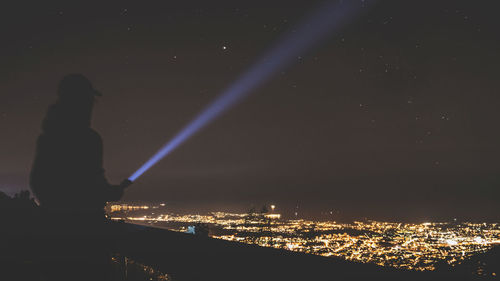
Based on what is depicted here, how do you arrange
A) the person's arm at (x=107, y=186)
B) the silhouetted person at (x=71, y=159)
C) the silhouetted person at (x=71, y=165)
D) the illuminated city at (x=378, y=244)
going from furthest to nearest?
the illuminated city at (x=378, y=244), the person's arm at (x=107, y=186), the silhouetted person at (x=71, y=159), the silhouetted person at (x=71, y=165)

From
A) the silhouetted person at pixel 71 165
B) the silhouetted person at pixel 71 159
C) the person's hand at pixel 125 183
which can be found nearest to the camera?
the silhouetted person at pixel 71 165

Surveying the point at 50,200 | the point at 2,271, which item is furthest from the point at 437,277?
the point at 50,200

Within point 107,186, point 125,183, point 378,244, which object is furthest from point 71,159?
point 378,244

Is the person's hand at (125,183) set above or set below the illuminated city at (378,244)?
above

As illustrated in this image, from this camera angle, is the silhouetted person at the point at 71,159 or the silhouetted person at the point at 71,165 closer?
the silhouetted person at the point at 71,165

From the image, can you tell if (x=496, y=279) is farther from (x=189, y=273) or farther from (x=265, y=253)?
(x=189, y=273)

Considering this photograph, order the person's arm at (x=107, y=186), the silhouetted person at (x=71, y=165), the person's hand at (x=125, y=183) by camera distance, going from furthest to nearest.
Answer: the person's hand at (x=125, y=183) → the person's arm at (x=107, y=186) → the silhouetted person at (x=71, y=165)

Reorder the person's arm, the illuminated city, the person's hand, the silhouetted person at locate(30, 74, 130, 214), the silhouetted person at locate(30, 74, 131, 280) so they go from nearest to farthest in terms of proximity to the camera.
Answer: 1. the silhouetted person at locate(30, 74, 131, 280)
2. the silhouetted person at locate(30, 74, 130, 214)
3. the person's arm
4. the person's hand
5. the illuminated city

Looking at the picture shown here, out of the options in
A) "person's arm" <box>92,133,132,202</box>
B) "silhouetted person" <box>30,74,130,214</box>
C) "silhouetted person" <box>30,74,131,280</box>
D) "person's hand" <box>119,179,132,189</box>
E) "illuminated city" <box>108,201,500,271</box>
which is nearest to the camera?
"silhouetted person" <box>30,74,131,280</box>

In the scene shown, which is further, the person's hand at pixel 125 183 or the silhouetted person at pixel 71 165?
the person's hand at pixel 125 183
